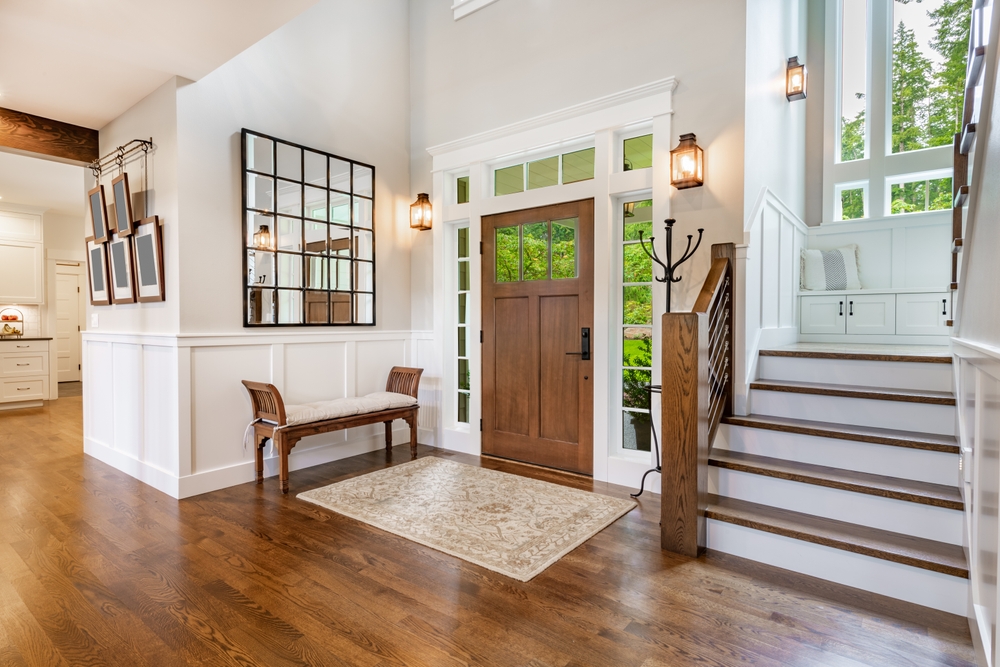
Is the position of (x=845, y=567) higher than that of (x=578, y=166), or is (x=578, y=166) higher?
(x=578, y=166)

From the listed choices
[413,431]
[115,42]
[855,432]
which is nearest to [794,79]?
[855,432]

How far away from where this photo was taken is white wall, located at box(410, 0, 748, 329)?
3344mm

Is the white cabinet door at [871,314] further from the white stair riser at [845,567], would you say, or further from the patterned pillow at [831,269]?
the white stair riser at [845,567]

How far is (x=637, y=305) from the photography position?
3828mm

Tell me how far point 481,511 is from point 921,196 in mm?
4840

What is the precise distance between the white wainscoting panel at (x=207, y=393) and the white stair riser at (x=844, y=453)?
282cm

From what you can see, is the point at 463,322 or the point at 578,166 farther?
the point at 463,322

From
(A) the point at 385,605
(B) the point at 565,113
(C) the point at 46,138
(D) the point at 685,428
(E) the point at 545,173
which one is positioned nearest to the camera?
(A) the point at 385,605

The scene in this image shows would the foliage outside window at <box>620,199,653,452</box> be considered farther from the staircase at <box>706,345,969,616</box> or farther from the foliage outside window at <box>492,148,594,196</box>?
the staircase at <box>706,345,969,616</box>

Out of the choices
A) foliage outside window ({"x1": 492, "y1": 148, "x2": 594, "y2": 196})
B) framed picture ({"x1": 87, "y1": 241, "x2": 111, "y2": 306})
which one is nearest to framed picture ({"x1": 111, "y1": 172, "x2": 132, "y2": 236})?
framed picture ({"x1": 87, "y1": 241, "x2": 111, "y2": 306})

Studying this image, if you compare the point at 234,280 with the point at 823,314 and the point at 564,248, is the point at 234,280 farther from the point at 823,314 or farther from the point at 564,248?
the point at 823,314

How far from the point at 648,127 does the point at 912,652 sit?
3251 mm

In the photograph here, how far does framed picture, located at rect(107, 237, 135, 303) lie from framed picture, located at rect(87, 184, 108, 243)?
132 mm

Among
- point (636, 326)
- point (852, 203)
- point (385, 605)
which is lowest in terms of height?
point (385, 605)
